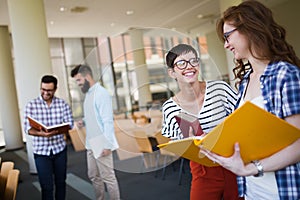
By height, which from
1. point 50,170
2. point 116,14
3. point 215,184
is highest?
point 116,14

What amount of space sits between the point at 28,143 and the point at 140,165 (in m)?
4.85

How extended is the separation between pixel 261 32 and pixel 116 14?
883cm

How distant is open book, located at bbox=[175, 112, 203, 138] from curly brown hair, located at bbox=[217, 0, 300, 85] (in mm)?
337

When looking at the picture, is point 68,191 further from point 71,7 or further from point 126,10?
point 126,10

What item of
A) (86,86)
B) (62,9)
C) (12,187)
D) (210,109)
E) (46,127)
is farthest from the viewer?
(62,9)

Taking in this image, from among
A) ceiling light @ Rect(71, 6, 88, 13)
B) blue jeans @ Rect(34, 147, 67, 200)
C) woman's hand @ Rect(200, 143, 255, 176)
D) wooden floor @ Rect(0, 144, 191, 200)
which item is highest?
ceiling light @ Rect(71, 6, 88, 13)

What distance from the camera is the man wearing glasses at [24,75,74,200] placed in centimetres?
289

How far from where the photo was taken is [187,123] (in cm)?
119

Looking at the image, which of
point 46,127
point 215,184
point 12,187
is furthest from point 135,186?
point 215,184

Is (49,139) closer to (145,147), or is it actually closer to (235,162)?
(145,147)

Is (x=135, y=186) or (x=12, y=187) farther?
(x=135, y=186)

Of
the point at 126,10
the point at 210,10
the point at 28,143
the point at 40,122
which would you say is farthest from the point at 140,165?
the point at 210,10

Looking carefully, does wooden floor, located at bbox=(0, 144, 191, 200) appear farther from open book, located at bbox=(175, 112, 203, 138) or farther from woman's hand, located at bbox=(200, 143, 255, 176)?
woman's hand, located at bbox=(200, 143, 255, 176)

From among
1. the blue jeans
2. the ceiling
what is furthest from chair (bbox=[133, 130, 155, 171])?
the ceiling
